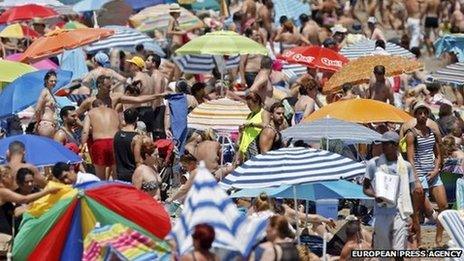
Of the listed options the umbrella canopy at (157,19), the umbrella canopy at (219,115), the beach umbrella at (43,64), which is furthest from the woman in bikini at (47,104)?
the umbrella canopy at (157,19)

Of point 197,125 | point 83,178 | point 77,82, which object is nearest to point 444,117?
point 197,125

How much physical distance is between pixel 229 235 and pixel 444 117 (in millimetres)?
8812

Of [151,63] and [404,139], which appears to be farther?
[151,63]

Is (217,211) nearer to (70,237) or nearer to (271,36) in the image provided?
(70,237)

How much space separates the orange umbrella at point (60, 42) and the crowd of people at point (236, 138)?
0.45m

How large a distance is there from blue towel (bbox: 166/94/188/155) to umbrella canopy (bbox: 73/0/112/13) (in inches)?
327

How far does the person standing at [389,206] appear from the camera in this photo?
636 inches

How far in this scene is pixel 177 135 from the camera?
21484 mm

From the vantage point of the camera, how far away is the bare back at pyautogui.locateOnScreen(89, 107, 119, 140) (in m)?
19.6

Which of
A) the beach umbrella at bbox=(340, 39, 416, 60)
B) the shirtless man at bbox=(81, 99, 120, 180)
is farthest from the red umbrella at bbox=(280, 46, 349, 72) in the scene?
the shirtless man at bbox=(81, 99, 120, 180)

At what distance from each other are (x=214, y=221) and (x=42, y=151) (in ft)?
13.6

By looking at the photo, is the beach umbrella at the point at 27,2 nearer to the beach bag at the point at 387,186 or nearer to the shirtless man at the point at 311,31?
the shirtless man at the point at 311,31

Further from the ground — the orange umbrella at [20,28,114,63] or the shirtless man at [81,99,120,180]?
the shirtless man at [81,99,120,180]

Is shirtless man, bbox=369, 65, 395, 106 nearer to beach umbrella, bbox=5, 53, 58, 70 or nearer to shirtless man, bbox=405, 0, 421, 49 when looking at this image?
beach umbrella, bbox=5, 53, 58, 70
